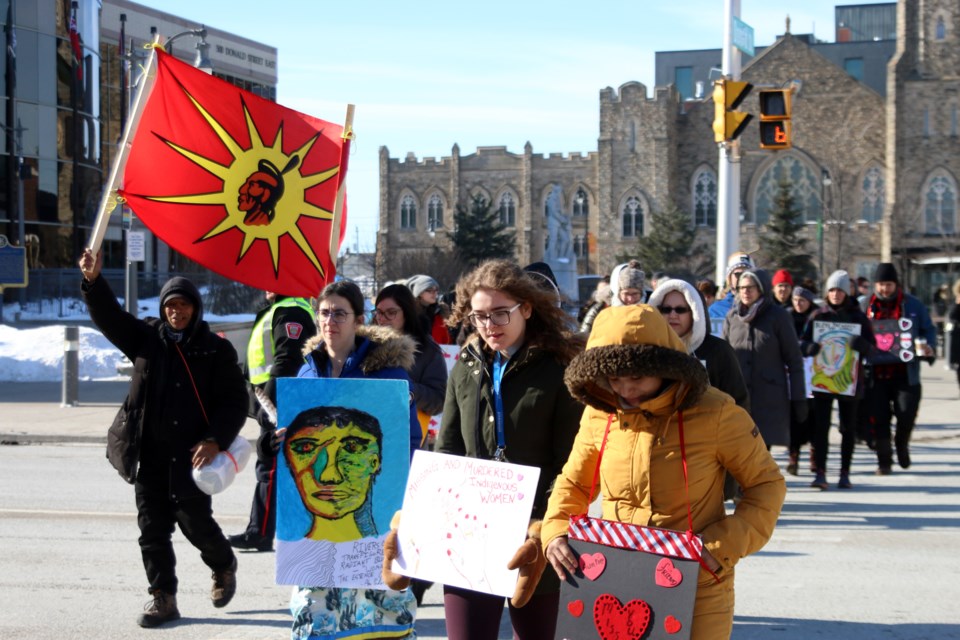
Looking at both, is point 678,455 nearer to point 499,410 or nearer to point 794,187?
point 499,410

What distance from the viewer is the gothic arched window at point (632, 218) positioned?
235 feet

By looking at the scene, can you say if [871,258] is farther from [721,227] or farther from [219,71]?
[721,227]

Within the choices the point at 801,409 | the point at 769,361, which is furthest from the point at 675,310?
the point at 801,409

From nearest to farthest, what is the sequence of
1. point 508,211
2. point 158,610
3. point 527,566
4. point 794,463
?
point 527,566
point 158,610
point 794,463
point 508,211

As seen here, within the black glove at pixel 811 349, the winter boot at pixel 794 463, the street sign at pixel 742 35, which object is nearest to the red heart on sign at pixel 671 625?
the black glove at pixel 811 349

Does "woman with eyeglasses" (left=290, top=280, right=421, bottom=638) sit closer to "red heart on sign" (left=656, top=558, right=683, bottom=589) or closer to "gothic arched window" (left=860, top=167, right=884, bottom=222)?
"red heart on sign" (left=656, top=558, right=683, bottom=589)

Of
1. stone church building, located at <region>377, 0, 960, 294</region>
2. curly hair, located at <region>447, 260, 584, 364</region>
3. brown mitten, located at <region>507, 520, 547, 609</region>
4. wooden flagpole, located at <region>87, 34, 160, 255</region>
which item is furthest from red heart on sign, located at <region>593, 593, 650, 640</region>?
stone church building, located at <region>377, 0, 960, 294</region>

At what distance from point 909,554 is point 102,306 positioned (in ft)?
17.7

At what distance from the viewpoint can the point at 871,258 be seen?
65.9 metres

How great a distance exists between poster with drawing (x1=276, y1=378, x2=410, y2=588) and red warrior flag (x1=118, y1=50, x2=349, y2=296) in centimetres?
222

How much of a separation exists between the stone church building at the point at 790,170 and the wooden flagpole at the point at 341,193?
4817 centimetres

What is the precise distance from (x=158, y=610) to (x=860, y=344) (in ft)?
23.4

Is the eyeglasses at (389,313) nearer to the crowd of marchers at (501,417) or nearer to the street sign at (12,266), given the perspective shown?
the crowd of marchers at (501,417)

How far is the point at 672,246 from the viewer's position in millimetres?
65438
